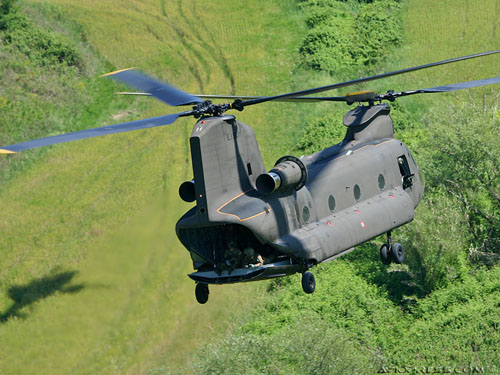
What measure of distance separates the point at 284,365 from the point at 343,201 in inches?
590

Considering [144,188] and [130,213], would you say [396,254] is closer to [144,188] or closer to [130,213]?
[130,213]

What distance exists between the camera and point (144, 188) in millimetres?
40844

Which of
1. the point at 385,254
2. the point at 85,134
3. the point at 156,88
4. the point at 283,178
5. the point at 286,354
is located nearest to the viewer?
the point at 85,134

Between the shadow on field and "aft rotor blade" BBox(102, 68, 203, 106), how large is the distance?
9709 mm

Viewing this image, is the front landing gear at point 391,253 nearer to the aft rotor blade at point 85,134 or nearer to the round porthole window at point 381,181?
the round porthole window at point 381,181

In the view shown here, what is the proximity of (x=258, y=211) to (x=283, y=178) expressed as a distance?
4.00 feet

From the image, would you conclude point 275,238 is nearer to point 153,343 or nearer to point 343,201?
point 343,201

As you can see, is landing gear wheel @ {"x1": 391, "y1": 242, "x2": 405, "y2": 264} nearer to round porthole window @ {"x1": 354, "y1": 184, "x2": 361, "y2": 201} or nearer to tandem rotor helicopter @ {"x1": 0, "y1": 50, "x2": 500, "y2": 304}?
tandem rotor helicopter @ {"x1": 0, "y1": 50, "x2": 500, "y2": 304}

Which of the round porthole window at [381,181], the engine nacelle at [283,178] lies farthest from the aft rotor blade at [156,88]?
the round porthole window at [381,181]

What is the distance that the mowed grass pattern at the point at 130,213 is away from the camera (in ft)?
82.8

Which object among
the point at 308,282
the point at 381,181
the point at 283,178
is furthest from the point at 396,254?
the point at 283,178

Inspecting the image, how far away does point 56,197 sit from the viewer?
42.4 m

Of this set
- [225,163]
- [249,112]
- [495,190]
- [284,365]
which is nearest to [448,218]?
[495,190]

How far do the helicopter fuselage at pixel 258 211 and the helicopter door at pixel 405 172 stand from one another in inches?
125
